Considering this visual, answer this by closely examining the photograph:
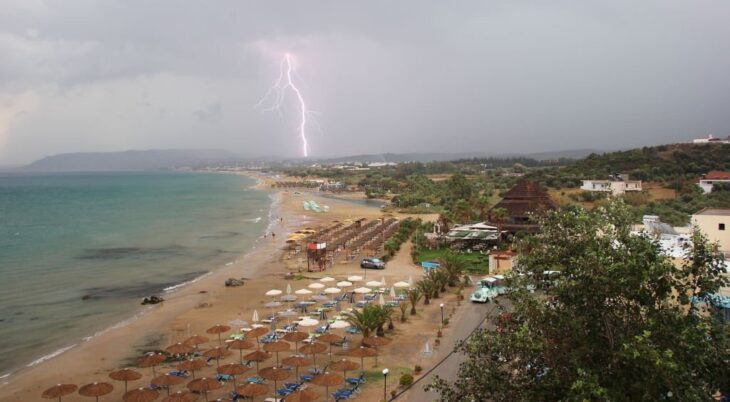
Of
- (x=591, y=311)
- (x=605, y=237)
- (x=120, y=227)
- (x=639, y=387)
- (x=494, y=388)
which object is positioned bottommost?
(x=120, y=227)

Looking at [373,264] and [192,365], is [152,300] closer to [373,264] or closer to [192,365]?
[192,365]

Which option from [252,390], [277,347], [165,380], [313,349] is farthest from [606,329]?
[165,380]

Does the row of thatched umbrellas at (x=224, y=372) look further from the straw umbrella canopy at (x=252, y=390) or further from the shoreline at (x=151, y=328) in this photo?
the shoreline at (x=151, y=328)

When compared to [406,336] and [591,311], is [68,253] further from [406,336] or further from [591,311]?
[591,311]

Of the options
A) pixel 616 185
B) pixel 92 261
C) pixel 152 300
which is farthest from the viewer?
pixel 616 185

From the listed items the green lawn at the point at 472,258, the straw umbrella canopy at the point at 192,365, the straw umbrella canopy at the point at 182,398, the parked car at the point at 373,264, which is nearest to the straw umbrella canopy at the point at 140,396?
the straw umbrella canopy at the point at 182,398

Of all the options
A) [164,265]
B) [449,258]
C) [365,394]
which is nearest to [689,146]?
[449,258]

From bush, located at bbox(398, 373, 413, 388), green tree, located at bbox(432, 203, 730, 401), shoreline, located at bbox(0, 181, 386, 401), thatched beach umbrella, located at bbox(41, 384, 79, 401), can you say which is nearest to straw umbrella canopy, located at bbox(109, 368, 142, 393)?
thatched beach umbrella, located at bbox(41, 384, 79, 401)
